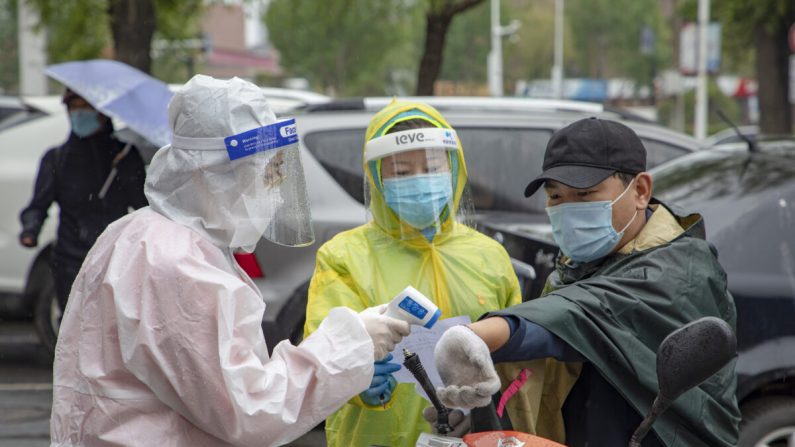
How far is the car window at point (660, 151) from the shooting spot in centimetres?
643

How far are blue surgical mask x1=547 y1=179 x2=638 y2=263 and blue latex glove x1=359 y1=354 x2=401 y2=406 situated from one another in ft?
1.76

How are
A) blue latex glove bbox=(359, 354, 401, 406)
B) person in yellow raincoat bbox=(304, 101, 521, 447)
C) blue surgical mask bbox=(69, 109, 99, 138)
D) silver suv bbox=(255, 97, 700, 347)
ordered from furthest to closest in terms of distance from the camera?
blue surgical mask bbox=(69, 109, 99, 138), silver suv bbox=(255, 97, 700, 347), person in yellow raincoat bbox=(304, 101, 521, 447), blue latex glove bbox=(359, 354, 401, 406)

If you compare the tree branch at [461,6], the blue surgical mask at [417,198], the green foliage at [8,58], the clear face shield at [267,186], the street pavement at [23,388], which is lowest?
the street pavement at [23,388]

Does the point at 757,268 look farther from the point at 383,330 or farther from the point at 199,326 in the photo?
the point at 199,326

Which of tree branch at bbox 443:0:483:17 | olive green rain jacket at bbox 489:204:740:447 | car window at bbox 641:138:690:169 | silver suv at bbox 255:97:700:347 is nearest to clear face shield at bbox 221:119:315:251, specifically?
olive green rain jacket at bbox 489:204:740:447

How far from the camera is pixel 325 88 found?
141 feet

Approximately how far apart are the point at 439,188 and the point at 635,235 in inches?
21.1

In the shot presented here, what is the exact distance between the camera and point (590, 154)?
2660 millimetres

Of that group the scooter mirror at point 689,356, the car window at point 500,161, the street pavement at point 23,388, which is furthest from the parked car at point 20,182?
the scooter mirror at point 689,356

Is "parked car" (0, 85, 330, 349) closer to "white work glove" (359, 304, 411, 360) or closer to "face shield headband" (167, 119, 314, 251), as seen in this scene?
"face shield headband" (167, 119, 314, 251)

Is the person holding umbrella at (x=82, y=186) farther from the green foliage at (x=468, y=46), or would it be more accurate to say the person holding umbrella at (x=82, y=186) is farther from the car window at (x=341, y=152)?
the green foliage at (x=468, y=46)

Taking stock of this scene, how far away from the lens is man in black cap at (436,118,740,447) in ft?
7.84

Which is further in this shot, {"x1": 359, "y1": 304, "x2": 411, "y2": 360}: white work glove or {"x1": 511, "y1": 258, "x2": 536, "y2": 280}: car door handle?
{"x1": 511, "y1": 258, "x2": 536, "y2": 280}: car door handle

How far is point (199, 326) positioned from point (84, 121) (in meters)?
4.63
